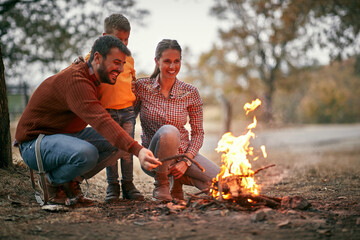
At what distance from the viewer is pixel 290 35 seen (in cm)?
2045

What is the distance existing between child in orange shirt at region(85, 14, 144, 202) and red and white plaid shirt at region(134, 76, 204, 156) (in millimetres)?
158

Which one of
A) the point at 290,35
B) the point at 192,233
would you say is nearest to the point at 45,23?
the point at 192,233

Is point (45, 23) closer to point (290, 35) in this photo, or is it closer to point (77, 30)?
point (77, 30)

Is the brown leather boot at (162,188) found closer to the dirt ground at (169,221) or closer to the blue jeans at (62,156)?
the dirt ground at (169,221)

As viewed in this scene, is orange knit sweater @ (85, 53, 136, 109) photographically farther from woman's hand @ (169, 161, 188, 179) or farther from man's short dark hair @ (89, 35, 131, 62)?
woman's hand @ (169, 161, 188, 179)

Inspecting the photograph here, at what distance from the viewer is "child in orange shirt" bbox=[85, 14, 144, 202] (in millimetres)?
3992

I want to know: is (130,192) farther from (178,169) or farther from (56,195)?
(56,195)

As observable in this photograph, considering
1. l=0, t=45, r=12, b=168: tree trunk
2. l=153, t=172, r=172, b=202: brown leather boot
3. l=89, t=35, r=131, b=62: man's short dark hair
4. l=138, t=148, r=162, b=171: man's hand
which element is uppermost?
l=89, t=35, r=131, b=62: man's short dark hair

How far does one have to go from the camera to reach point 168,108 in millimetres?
4234

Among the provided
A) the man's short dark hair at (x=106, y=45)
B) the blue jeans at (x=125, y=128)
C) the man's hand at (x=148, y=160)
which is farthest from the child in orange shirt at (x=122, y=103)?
the man's hand at (x=148, y=160)

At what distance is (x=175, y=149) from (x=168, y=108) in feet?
1.79

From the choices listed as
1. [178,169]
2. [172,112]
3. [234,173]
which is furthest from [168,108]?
[234,173]

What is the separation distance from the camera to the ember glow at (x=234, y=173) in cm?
358

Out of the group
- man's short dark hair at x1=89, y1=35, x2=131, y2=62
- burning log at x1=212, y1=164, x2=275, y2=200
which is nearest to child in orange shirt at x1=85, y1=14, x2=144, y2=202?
man's short dark hair at x1=89, y1=35, x2=131, y2=62
